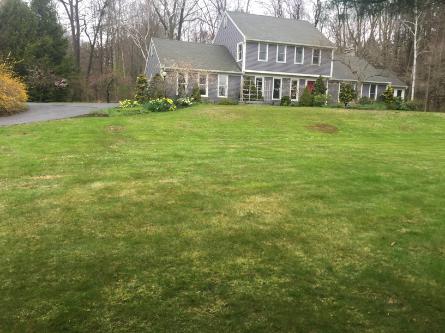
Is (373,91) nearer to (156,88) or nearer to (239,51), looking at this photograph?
(239,51)

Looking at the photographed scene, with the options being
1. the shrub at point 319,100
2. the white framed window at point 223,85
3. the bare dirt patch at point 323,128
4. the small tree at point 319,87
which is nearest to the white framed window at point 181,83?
the white framed window at point 223,85

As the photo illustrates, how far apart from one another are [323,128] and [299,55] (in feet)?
50.8

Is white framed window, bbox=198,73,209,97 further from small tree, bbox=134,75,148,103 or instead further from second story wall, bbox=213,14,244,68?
small tree, bbox=134,75,148,103

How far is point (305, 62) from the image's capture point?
3170 cm

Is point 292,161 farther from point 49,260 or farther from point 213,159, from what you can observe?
point 49,260

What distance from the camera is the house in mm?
29641

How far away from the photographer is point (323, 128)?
17.7 meters

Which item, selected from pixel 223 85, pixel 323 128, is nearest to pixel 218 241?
pixel 323 128

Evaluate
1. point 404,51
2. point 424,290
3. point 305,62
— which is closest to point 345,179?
point 424,290

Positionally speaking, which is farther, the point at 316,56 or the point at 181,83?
the point at 316,56

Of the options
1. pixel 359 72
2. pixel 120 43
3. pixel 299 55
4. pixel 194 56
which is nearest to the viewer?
pixel 194 56

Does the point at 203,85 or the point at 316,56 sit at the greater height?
the point at 316,56

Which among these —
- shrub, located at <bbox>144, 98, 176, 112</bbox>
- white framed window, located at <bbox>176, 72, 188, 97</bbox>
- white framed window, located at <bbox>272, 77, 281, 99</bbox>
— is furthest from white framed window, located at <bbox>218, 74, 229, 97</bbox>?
shrub, located at <bbox>144, 98, 176, 112</bbox>

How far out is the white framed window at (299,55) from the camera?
31422 millimetres
